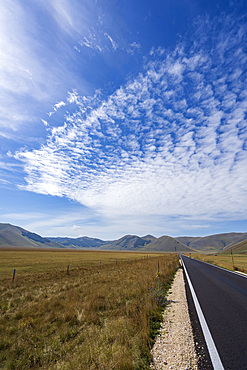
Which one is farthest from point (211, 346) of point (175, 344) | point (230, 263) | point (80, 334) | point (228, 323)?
point (230, 263)

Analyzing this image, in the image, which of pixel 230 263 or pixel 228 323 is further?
pixel 230 263

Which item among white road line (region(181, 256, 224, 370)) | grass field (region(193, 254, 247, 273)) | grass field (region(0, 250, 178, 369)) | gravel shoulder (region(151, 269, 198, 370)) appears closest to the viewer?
white road line (region(181, 256, 224, 370))

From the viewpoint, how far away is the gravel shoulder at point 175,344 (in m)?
3.85

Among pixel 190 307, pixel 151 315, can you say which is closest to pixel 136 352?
pixel 151 315

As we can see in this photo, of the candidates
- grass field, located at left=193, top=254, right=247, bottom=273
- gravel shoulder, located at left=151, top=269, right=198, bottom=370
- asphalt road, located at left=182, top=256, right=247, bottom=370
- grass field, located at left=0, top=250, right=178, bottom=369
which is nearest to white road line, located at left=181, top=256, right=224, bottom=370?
asphalt road, located at left=182, top=256, right=247, bottom=370

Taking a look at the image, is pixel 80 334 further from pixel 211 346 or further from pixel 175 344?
pixel 211 346

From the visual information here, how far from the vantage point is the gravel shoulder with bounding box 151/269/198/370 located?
12.6 ft

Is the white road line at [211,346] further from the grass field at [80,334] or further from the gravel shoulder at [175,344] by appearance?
the grass field at [80,334]

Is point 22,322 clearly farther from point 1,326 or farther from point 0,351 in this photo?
point 0,351

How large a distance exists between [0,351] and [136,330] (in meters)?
4.27

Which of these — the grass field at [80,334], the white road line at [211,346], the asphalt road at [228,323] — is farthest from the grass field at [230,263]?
the grass field at [80,334]

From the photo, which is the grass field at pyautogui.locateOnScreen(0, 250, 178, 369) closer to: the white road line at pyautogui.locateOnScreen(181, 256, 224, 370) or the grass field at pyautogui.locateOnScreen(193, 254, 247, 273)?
the white road line at pyautogui.locateOnScreen(181, 256, 224, 370)

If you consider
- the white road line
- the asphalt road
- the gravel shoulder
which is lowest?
the gravel shoulder

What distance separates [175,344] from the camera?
463 centimetres
